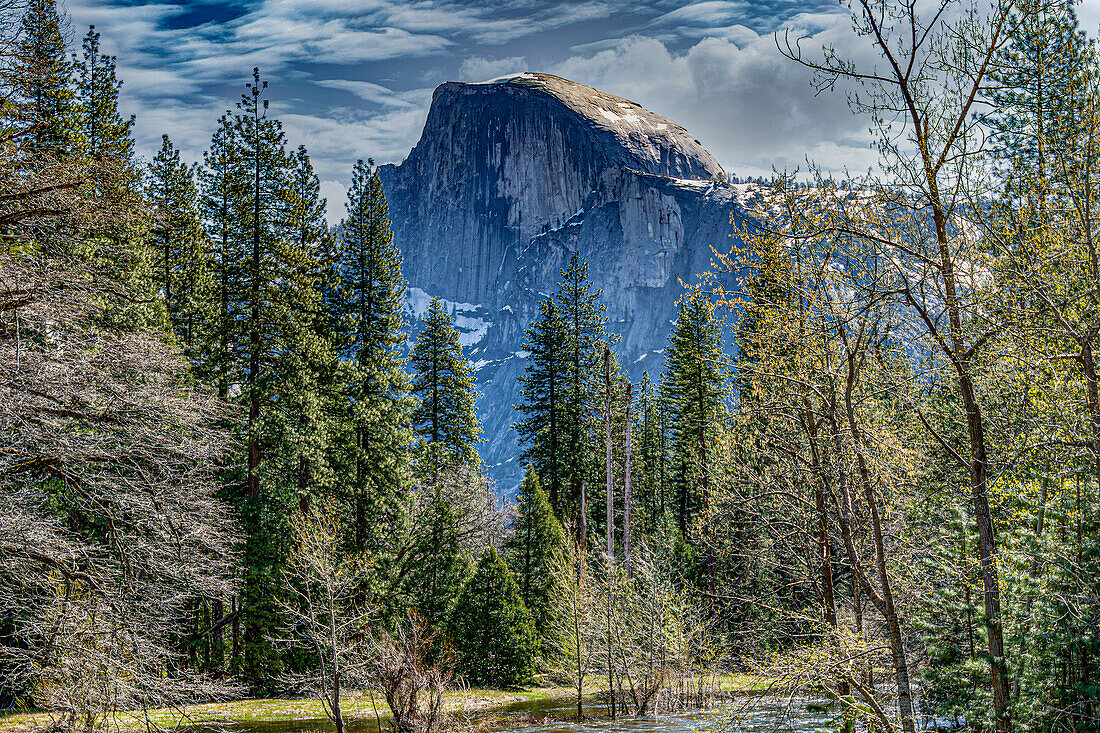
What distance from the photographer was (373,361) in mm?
29641

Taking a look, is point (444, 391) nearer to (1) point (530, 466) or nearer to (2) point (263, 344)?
(1) point (530, 466)

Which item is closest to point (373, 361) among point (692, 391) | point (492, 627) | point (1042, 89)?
point (492, 627)

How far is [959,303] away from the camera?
737cm

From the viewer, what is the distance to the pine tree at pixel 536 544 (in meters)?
31.8

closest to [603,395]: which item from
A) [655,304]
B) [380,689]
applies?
[380,689]

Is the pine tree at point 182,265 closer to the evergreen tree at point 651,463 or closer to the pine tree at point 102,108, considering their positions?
the pine tree at point 102,108

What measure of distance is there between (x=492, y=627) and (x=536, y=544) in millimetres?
5930

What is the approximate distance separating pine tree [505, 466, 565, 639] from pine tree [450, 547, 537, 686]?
10.5 ft

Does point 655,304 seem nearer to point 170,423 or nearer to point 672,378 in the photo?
point 672,378

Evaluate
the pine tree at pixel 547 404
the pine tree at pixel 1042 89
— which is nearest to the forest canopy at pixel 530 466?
the pine tree at pixel 1042 89

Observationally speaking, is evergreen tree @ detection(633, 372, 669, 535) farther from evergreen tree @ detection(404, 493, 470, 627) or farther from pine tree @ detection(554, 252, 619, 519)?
evergreen tree @ detection(404, 493, 470, 627)

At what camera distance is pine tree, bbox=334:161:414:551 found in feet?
91.8

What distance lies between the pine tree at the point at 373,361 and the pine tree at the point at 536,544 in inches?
226

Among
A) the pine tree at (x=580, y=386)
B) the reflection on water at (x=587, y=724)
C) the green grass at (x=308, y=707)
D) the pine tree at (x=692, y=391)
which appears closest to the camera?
the reflection on water at (x=587, y=724)
